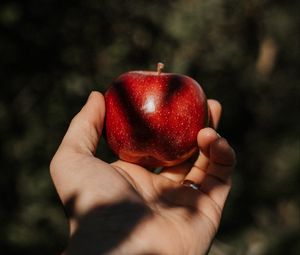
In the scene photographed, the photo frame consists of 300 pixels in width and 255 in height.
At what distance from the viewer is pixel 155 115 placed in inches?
86.7

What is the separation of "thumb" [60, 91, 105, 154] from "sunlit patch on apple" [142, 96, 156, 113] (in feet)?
0.71

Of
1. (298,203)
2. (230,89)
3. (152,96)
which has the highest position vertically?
(152,96)

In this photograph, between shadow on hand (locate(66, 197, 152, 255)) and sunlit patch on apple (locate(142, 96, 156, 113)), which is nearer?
shadow on hand (locate(66, 197, 152, 255))

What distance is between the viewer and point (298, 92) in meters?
7.77

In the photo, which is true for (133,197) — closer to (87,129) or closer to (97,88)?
(87,129)

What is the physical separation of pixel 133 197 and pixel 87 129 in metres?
0.41

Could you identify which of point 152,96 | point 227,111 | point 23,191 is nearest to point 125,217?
point 152,96

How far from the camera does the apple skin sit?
221 cm

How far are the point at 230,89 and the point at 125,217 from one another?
17.1 feet

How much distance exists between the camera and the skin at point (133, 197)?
180 cm

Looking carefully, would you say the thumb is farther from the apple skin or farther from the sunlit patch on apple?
the sunlit patch on apple

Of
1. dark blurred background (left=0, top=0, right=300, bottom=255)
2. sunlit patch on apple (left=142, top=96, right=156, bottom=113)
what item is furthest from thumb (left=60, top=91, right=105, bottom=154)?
dark blurred background (left=0, top=0, right=300, bottom=255)

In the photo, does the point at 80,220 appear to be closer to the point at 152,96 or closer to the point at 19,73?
the point at 152,96

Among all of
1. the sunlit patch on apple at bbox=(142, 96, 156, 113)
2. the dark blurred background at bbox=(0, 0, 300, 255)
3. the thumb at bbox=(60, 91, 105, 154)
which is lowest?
the dark blurred background at bbox=(0, 0, 300, 255)
